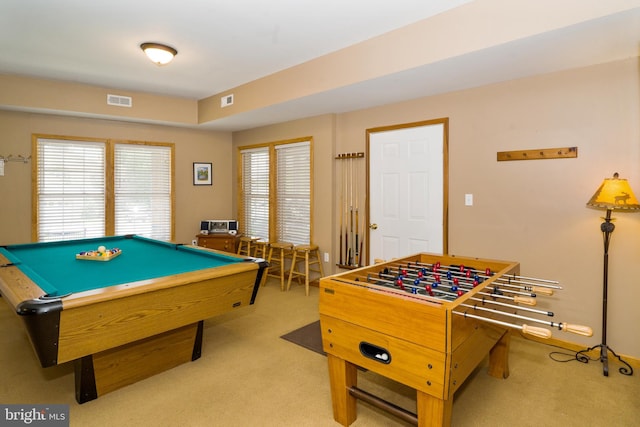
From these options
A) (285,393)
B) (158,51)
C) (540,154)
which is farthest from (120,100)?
(540,154)

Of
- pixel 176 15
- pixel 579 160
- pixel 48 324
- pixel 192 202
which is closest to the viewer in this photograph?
pixel 48 324

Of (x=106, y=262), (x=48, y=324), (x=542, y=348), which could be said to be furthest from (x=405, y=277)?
(x=106, y=262)

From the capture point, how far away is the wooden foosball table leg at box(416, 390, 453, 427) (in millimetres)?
1574

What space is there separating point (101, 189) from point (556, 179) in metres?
5.50

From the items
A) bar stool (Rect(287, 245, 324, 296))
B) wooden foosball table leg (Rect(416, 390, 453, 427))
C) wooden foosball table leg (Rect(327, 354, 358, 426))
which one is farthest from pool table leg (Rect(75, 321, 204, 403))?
bar stool (Rect(287, 245, 324, 296))

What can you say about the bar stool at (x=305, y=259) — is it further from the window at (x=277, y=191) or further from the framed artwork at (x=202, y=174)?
the framed artwork at (x=202, y=174)

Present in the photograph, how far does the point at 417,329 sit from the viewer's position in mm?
1563

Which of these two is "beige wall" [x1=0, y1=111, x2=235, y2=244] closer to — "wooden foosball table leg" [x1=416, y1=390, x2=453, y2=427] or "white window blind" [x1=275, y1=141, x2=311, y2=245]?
"white window blind" [x1=275, y1=141, x2=311, y2=245]

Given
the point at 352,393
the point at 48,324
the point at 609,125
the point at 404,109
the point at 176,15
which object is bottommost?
the point at 352,393

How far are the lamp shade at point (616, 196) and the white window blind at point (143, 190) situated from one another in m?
5.35

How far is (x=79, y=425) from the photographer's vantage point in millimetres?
1984

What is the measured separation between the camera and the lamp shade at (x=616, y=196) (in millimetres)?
2457

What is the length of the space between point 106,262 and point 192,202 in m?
3.09

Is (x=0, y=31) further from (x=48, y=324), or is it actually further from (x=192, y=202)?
(x=192, y=202)
